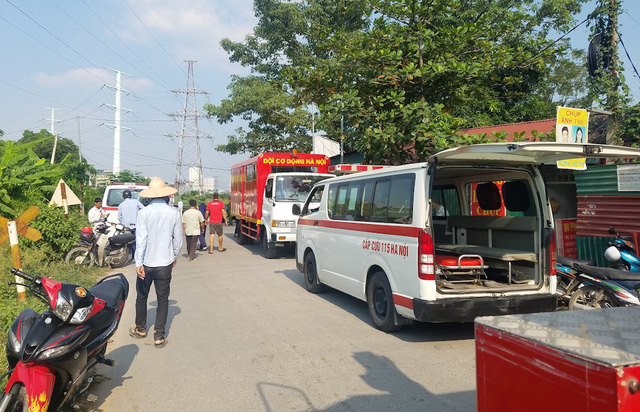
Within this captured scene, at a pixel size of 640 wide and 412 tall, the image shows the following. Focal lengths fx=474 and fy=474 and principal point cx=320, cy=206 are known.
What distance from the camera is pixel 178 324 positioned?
267 inches

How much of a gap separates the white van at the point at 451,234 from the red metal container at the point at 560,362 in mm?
2558

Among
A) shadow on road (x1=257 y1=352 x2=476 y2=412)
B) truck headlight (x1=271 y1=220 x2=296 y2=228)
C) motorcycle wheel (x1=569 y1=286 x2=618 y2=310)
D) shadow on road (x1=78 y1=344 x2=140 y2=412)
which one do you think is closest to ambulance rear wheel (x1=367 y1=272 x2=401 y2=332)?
shadow on road (x1=257 y1=352 x2=476 y2=412)

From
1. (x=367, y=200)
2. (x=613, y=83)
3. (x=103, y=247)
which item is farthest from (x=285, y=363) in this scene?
(x=613, y=83)

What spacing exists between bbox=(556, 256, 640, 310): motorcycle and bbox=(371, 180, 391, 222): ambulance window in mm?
2494

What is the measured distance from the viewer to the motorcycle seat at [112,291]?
4189mm

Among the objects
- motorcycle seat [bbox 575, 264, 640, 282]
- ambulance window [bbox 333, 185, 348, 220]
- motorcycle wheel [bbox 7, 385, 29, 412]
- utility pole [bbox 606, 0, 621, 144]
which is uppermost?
utility pole [bbox 606, 0, 621, 144]

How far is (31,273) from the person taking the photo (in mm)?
8195

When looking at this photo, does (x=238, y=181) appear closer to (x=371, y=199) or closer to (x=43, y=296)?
(x=371, y=199)

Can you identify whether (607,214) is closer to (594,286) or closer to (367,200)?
(594,286)

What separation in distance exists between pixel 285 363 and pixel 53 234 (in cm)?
767

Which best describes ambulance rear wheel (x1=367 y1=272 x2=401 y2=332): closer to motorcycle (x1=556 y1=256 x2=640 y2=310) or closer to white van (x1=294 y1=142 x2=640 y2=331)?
white van (x1=294 y1=142 x2=640 y2=331)

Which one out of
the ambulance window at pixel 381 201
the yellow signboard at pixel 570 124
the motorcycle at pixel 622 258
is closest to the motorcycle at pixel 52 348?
the ambulance window at pixel 381 201

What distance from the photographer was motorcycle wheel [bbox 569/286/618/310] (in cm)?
618

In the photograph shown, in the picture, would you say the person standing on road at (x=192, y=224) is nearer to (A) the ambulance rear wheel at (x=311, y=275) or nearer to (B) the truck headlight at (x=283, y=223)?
(B) the truck headlight at (x=283, y=223)
